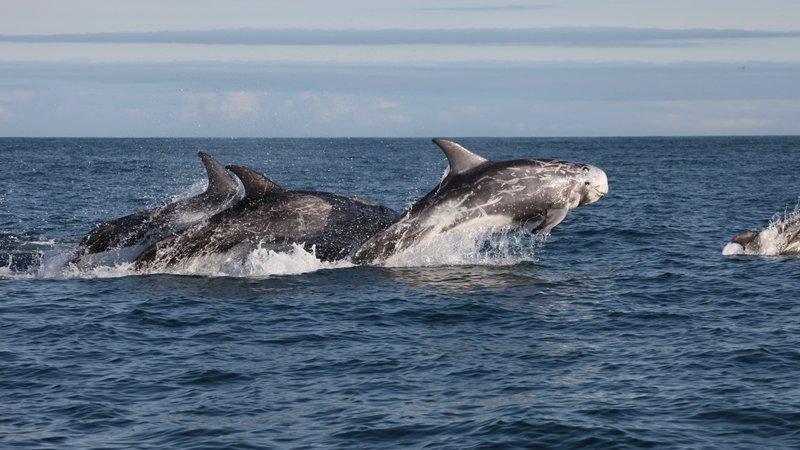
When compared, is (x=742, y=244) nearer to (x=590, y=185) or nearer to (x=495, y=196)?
(x=590, y=185)

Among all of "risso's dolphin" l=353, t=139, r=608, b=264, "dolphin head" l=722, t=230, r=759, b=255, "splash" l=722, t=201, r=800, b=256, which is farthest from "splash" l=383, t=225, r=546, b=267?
"splash" l=722, t=201, r=800, b=256

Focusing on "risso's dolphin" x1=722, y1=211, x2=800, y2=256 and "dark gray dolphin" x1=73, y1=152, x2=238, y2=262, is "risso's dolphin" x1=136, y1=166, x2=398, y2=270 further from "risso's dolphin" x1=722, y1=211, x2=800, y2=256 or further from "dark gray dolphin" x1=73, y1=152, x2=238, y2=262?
"risso's dolphin" x1=722, y1=211, x2=800, y2=256

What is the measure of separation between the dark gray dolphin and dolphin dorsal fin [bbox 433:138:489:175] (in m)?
5.42

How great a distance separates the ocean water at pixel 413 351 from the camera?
1338 cm

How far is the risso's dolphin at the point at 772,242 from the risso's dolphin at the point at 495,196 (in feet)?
21.2

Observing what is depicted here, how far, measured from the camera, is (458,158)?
24.3m

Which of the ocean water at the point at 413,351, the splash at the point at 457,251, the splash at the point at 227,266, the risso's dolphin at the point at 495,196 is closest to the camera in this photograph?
the ocean water at the point at 413,351

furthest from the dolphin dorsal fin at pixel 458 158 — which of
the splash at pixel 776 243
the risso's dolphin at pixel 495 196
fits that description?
the splash at pixel 776 243

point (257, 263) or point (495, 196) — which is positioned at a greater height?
point (495, 196)

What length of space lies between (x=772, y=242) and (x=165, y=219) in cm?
1574

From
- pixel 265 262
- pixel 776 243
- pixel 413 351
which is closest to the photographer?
pixel 413 351

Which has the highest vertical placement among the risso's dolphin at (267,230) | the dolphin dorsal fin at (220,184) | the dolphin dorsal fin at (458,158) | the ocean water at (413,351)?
the dolphin dorsal fin at (458,158)

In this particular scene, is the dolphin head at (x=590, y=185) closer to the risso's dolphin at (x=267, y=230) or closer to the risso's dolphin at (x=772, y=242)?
the risso's dolphin at (x=267, y=230)

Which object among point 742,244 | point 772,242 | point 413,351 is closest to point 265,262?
point 413,351
